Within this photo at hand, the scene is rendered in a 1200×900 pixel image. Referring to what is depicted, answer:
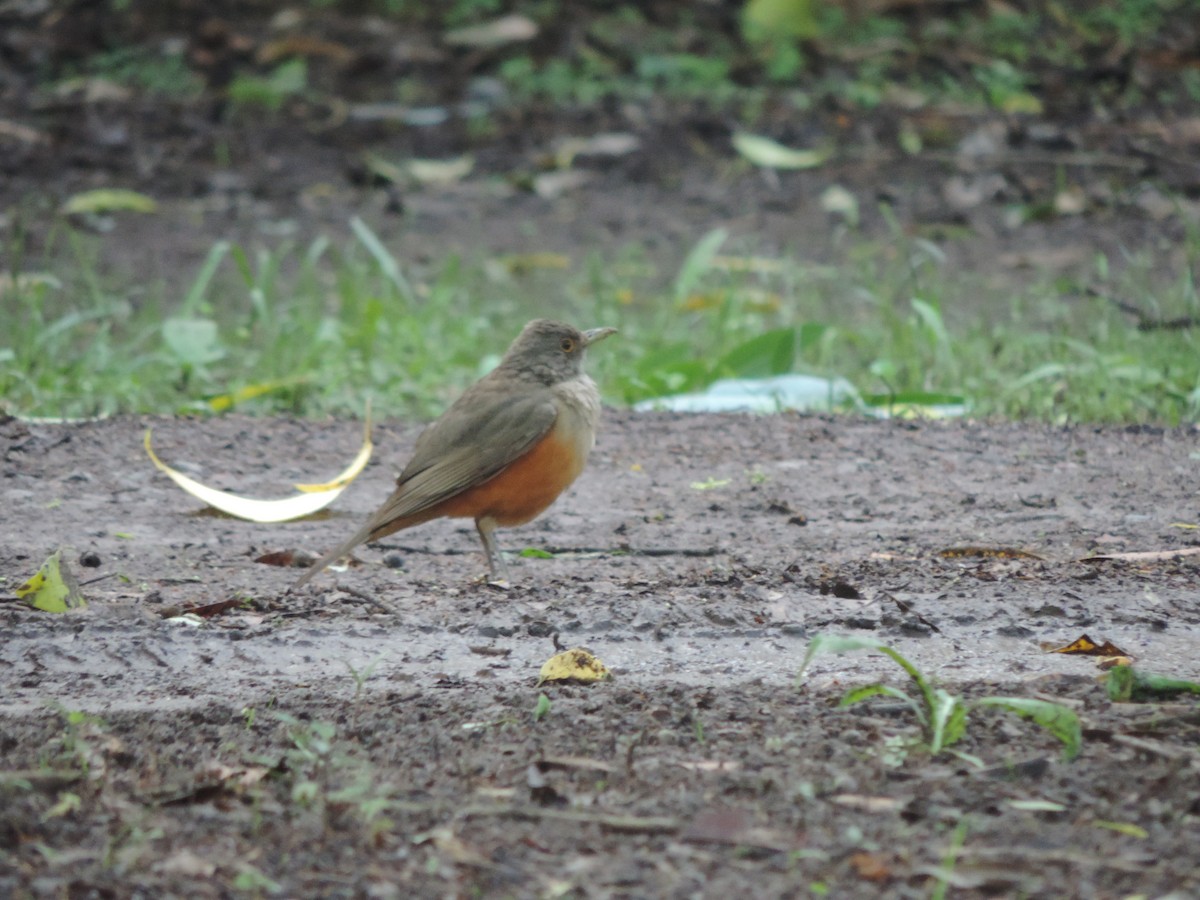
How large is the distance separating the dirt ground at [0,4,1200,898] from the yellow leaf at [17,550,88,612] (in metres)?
0.06

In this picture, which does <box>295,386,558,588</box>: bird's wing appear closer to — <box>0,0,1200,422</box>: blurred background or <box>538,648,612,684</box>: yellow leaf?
<box>538,648,612,684</box>: yellow leaf

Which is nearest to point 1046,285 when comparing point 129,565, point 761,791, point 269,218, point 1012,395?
point 1012,395

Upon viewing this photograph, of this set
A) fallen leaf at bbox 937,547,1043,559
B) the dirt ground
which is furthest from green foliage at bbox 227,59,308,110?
fallen leaf at bbox 937,547,1043,559

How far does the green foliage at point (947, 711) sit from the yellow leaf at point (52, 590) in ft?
6.71

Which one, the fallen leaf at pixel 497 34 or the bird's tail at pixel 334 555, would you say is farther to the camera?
the fallen leaf at pixel 497 34

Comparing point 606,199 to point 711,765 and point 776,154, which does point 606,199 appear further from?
point 711,765

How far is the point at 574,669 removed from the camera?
362 centimetres

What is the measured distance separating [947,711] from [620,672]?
0.96 meters

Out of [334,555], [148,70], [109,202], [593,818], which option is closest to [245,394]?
[334,555]

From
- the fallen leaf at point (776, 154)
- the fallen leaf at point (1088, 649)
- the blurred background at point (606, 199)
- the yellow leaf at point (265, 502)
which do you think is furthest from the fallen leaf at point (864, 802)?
the fallen leaf at point (776, 154)

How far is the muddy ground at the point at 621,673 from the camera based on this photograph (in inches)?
105

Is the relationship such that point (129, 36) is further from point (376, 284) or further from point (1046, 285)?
point (1046, 285)

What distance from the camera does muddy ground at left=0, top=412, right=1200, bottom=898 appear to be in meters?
2.66

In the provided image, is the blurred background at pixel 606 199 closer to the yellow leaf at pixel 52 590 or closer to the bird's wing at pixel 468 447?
the bird's wing at pixel 468 447
